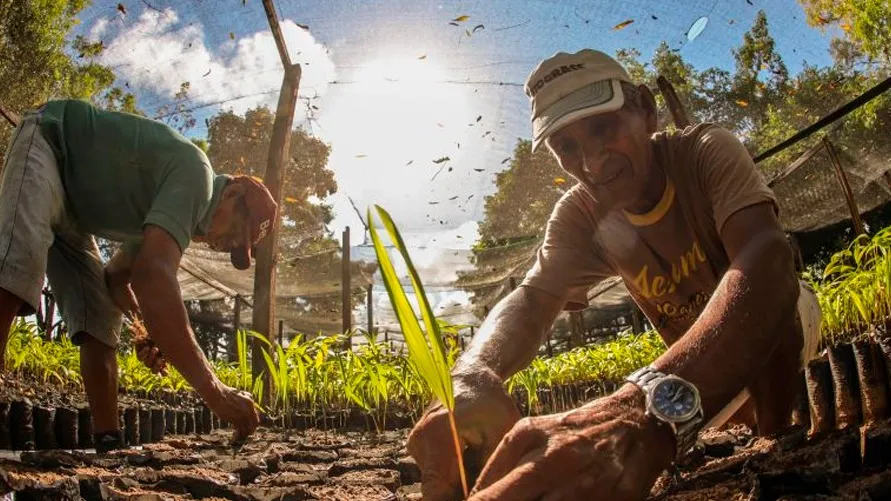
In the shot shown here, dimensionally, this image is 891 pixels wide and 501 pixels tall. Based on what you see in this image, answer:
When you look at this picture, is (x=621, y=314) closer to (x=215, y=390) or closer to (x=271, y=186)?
(x=271, y=186)

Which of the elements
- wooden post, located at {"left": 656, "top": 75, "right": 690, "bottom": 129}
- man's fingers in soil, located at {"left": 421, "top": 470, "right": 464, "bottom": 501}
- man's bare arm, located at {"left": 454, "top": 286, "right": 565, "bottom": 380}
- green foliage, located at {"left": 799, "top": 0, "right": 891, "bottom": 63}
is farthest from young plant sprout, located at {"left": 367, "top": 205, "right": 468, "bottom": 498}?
green foliage, located at {"left": 799, "top": 0, "right": 891, "bottom": 63}

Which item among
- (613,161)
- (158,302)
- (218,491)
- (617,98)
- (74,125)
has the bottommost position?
(218,491)

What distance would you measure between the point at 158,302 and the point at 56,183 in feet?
1.87

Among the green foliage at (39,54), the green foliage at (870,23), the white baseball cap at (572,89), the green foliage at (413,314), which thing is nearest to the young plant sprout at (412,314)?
the green foliage at (413,314)

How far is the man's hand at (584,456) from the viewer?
0.76 m

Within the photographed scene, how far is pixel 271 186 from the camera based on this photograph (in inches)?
212

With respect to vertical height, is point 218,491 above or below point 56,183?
below

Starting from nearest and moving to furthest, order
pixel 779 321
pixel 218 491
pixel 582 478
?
pixel 582 478 < pixel 779 321 < pixel 218 491

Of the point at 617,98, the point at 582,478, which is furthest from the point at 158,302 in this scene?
the point at 582,478

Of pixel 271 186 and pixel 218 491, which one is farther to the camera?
pixel 271 186

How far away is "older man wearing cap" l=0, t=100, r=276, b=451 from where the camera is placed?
198 cm

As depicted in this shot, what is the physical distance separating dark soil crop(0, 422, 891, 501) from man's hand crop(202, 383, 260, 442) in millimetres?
131

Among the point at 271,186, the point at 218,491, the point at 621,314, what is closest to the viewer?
the point at 218,491

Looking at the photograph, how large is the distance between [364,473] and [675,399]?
1.36 meters
